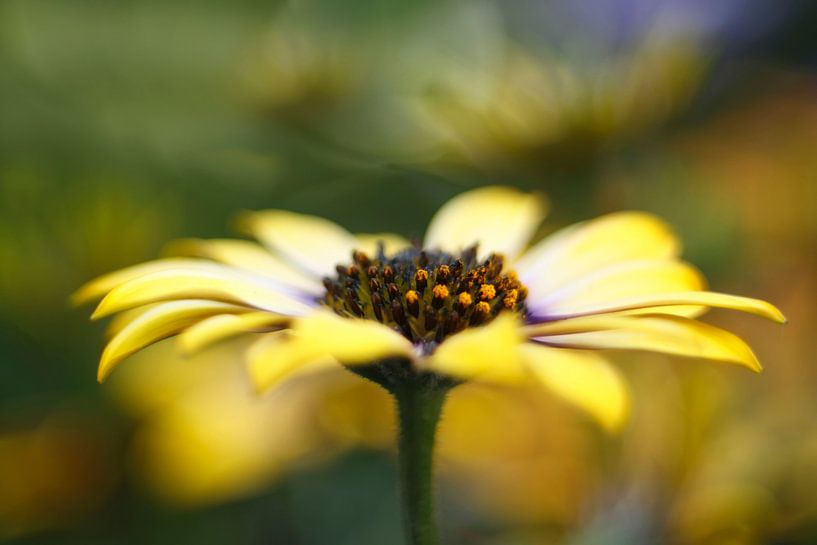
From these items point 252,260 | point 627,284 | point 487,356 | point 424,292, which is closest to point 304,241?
point 252,260

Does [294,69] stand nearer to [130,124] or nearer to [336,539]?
[130,124]

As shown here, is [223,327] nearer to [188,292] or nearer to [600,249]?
[188,292]

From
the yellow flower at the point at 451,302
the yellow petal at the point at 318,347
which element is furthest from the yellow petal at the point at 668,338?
the yellow petal at the point at 318,347

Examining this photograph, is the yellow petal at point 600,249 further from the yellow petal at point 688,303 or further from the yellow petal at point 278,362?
the yellow petal at point 278,362

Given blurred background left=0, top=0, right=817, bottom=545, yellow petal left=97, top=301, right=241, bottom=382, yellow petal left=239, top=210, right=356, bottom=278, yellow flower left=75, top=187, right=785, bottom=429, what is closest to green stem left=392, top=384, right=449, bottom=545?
yellow flower left=75, top=187, right=785, bottom=429

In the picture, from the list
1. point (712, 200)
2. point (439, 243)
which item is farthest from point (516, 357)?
point (712, 200)

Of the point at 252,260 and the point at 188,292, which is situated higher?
the point at 252,260

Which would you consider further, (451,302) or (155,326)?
(451,302)

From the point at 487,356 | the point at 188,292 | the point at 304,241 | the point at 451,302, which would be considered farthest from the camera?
the point at 304,241
